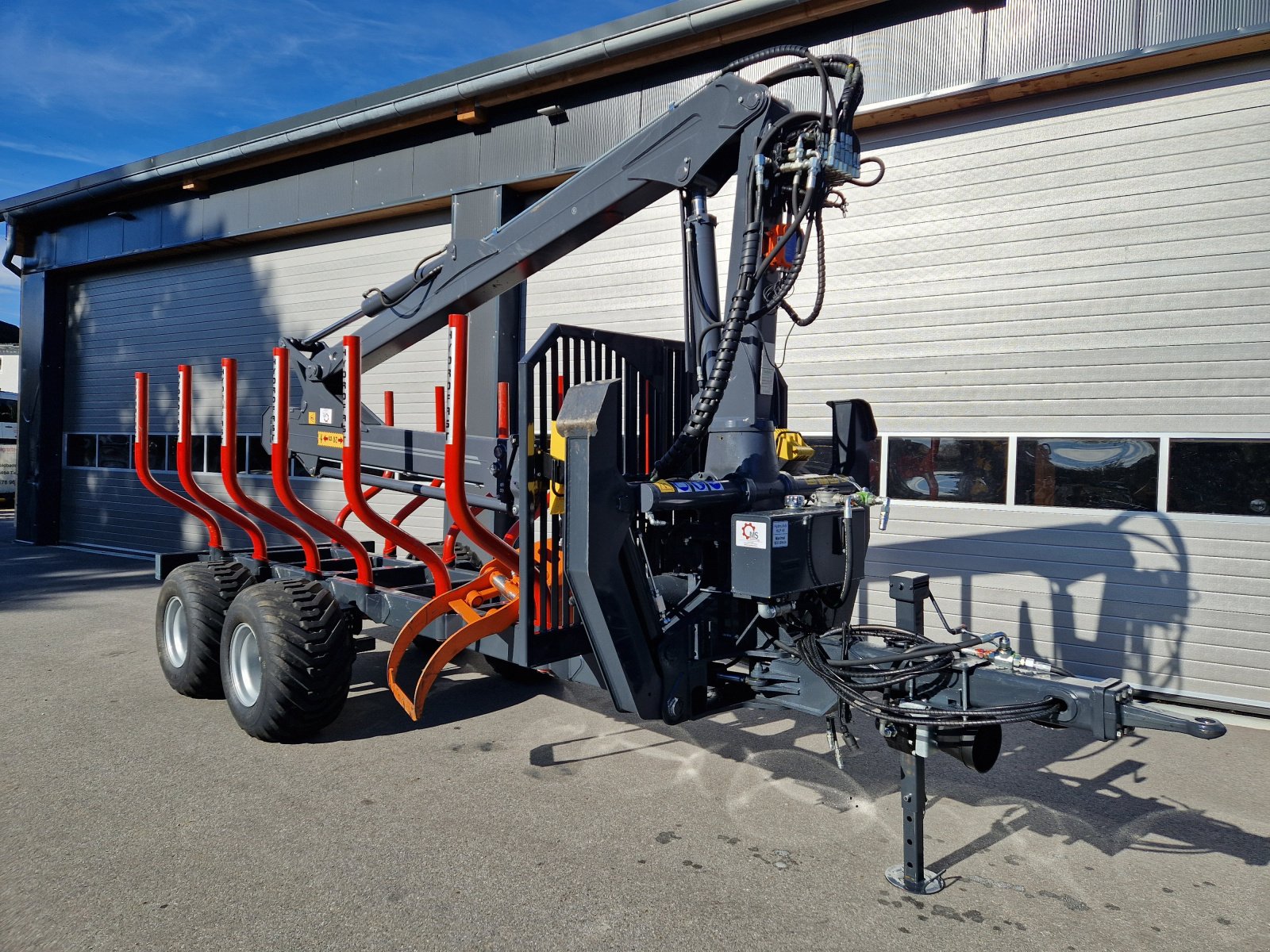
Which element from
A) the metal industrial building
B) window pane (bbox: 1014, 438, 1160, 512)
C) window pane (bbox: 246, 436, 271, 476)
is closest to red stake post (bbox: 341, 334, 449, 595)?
the metal industrial building

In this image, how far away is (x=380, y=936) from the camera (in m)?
2.97

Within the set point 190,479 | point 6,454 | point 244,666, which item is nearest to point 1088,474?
point 244,666

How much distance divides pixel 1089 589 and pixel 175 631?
247 inches

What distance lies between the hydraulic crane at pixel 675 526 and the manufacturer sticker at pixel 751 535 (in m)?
0.01

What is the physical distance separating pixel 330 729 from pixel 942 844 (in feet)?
11.0

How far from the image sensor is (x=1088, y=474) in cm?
624

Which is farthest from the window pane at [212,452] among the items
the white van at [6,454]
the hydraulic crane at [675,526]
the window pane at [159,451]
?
the white van at [6,454]

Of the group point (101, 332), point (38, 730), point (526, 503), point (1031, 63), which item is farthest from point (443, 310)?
point (101, 332)

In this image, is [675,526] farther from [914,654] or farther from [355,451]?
[355,451]

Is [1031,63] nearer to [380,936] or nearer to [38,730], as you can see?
[380,936]

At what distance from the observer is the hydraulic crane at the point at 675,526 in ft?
11.1

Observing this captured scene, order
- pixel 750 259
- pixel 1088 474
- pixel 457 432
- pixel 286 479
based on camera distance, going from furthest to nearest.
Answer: pixel 1088 474 → pixel 286 479 → pixel 457 432 → pixel 750 259

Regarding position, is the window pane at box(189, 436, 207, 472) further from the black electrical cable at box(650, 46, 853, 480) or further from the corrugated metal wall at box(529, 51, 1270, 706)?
the black electrical cable at box(650, 46, 853, 480)

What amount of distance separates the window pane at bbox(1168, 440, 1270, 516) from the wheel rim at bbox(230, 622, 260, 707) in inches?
231
